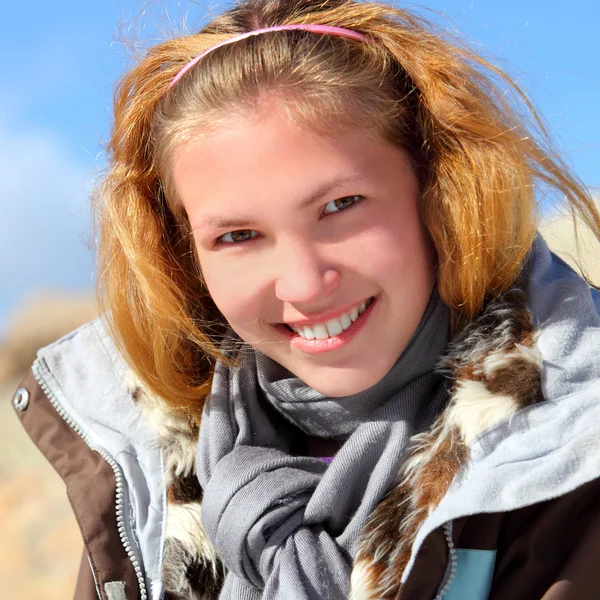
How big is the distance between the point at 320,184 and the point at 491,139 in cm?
41

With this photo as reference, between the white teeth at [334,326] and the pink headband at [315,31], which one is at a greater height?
the pink headband at [315,31]

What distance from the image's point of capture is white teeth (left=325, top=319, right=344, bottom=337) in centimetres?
166

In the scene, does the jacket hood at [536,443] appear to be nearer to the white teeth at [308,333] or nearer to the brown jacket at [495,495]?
the brown jacket at [495,495]

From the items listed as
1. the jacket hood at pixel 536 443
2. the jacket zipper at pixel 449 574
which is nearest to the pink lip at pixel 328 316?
the jacket hood at pixel 536 443

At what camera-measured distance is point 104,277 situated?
6.92 feet

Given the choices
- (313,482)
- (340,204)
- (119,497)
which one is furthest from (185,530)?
(340,204)

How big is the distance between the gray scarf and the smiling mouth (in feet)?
0.46

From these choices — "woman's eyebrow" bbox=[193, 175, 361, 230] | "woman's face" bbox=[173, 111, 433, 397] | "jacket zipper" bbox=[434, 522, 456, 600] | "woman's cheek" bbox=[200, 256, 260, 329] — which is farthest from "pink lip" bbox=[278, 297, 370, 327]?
"jacket zipper" bbox=[434, 522, 456, 600]

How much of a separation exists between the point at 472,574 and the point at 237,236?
79 cm

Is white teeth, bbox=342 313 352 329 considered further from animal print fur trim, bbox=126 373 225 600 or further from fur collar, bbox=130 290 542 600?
animal print fur trim, bbox=126 373 225 600

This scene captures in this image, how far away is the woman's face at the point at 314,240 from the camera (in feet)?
5.12

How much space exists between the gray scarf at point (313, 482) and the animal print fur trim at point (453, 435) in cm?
6

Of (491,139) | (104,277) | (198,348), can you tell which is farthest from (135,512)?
(491,139)

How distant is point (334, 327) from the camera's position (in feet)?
5.48
